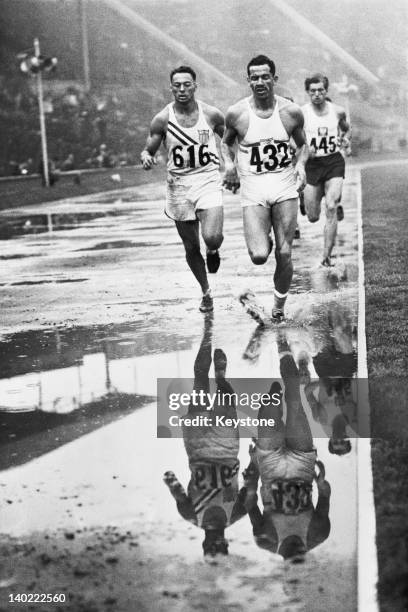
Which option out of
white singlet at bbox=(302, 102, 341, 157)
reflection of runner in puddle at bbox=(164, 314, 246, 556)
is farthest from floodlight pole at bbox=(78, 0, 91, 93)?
reflection of runner in puddle at bbox=(164, 314, 246, 556)

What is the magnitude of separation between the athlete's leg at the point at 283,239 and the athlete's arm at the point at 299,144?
180 millimetres

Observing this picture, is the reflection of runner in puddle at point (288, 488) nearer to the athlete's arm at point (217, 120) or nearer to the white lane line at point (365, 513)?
the white lane line at point (365, 513)

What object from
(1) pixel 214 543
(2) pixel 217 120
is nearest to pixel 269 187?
(2) pixel 217 120

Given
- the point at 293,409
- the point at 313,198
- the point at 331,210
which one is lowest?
the point at 293,409

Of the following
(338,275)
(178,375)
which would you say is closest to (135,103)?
(338,275)

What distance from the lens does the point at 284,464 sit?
6.09m

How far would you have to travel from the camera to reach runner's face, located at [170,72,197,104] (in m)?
10.7

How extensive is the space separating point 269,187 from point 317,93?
4326mm

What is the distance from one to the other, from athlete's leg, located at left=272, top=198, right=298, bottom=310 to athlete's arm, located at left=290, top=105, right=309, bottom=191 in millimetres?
180

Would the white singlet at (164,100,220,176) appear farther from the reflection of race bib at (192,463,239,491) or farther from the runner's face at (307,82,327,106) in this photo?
the reflection of race bib at (192,463,239,491)

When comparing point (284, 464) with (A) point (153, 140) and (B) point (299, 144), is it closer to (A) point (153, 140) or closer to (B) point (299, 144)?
(B) point (299, 144)

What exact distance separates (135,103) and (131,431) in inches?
2158

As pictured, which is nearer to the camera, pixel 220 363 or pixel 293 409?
pixel 293 409

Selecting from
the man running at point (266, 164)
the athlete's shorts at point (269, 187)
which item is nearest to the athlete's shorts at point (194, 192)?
the man running at point (266, 164)
